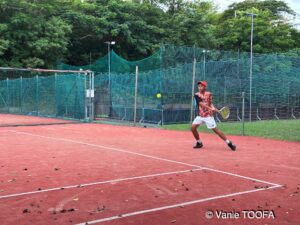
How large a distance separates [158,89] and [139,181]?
13.0 m

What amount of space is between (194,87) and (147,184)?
43.3 ft

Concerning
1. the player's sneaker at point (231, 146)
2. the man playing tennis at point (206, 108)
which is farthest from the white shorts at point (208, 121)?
the player's sneaker at point (231, 146)

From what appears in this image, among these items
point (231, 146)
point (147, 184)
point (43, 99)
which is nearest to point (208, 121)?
point (231, 146)

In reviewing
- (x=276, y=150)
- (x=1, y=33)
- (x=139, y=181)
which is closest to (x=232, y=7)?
(x=1, y=33)

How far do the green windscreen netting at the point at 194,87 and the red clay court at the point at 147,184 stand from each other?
8.43m

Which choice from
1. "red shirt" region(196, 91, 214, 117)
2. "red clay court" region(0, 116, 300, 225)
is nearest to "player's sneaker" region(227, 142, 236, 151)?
"red clay court" region(0, 116, 300, 225)

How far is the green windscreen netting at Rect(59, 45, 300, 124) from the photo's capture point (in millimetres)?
20406

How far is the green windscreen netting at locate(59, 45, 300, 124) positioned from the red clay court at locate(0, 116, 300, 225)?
27.6 feet

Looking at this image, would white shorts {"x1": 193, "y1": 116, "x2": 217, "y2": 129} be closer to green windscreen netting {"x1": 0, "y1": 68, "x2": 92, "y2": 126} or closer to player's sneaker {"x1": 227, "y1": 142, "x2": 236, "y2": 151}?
player's sneaker {"x1": 227, "y1": 142, "x2": 236, "y2": 151}

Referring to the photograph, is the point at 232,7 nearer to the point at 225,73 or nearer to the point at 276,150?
the point at 225,73

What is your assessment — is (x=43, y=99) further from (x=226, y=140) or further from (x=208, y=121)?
(x=226, y=140)

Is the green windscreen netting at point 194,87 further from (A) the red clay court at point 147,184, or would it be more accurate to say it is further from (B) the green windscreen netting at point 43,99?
(A) the red clay court at point 147,184

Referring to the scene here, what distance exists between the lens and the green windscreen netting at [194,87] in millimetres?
20406

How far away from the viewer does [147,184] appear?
7047mm
